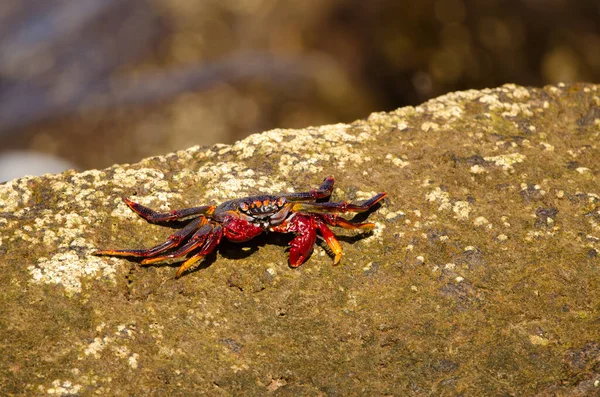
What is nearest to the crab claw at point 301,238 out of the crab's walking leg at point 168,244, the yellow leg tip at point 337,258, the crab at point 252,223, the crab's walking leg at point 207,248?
the crab at point 252,223

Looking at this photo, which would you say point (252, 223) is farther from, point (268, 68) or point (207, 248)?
point (268, 68)

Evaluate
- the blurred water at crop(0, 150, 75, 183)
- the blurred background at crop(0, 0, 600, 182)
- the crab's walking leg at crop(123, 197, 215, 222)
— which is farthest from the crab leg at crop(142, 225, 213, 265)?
the blurred water at crop(0, 150, 75, 183)

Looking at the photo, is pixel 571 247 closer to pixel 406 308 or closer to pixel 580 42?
pixel 406 308

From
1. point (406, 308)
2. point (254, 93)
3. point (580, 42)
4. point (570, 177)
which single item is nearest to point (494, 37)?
point (580, 42)

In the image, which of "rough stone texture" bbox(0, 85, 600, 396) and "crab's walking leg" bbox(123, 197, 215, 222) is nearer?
"rough stone texture" bbox(0, 85, 600, 396)

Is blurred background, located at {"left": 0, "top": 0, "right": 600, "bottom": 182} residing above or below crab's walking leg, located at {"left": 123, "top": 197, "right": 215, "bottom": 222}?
below

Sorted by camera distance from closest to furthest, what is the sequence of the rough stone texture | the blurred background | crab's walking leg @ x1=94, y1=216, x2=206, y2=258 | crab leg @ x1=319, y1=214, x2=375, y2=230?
the rough stone texture, crab's walking leg @ x1=94, y1=216, x2=206, y2=258, crab leg @ x1=319, y1=214, x2=375, y2=230, the blurred background

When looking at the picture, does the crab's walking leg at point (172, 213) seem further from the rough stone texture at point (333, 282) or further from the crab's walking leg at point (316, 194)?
the crab's walking leg at point (316, 194)

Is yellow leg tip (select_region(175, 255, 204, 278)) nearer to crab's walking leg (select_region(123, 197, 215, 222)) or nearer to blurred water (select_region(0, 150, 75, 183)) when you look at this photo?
crab's walking leg (select_region(123, 197, 215, 222))
